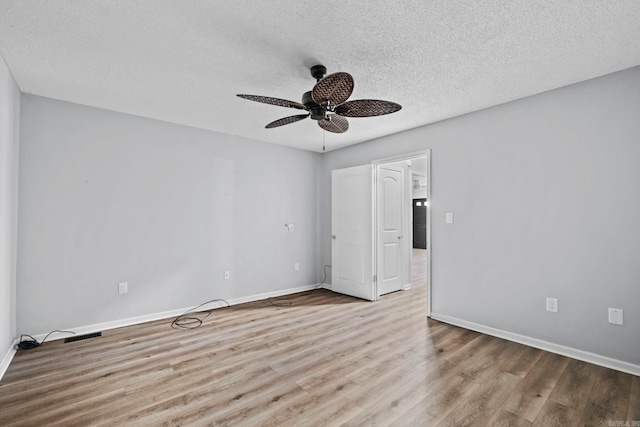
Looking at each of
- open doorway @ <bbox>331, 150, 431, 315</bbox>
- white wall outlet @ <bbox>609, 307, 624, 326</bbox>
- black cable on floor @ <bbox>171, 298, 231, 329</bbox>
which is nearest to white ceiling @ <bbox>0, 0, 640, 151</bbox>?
open doorway @ <bbox>331, 150, 431, 315</bbox>

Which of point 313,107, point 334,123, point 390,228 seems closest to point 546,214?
point 334,123

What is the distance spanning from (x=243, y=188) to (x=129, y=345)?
2324mm

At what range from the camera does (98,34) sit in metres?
1.97

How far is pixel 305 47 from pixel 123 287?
124 inches

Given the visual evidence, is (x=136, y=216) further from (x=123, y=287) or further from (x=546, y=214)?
(x=546, y=214)

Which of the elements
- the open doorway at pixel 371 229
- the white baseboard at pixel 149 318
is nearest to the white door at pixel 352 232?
the open doorway at pixel 371 229

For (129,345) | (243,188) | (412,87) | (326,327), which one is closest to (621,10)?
(412,87)

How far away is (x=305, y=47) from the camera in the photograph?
210 centimetres

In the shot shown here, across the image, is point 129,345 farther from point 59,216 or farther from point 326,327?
point 326,327

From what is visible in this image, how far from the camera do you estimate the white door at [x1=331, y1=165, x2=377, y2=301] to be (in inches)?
176

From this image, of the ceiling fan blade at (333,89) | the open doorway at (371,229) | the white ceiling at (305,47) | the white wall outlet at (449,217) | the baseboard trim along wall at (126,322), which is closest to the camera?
the white ceiling at (305,47)

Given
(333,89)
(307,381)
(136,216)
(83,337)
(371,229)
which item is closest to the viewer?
→ (333,89)

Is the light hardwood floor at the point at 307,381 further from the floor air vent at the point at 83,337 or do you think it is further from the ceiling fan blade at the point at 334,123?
the ceiling fan blade at the point at 334,123

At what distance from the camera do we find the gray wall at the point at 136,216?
116 inches
